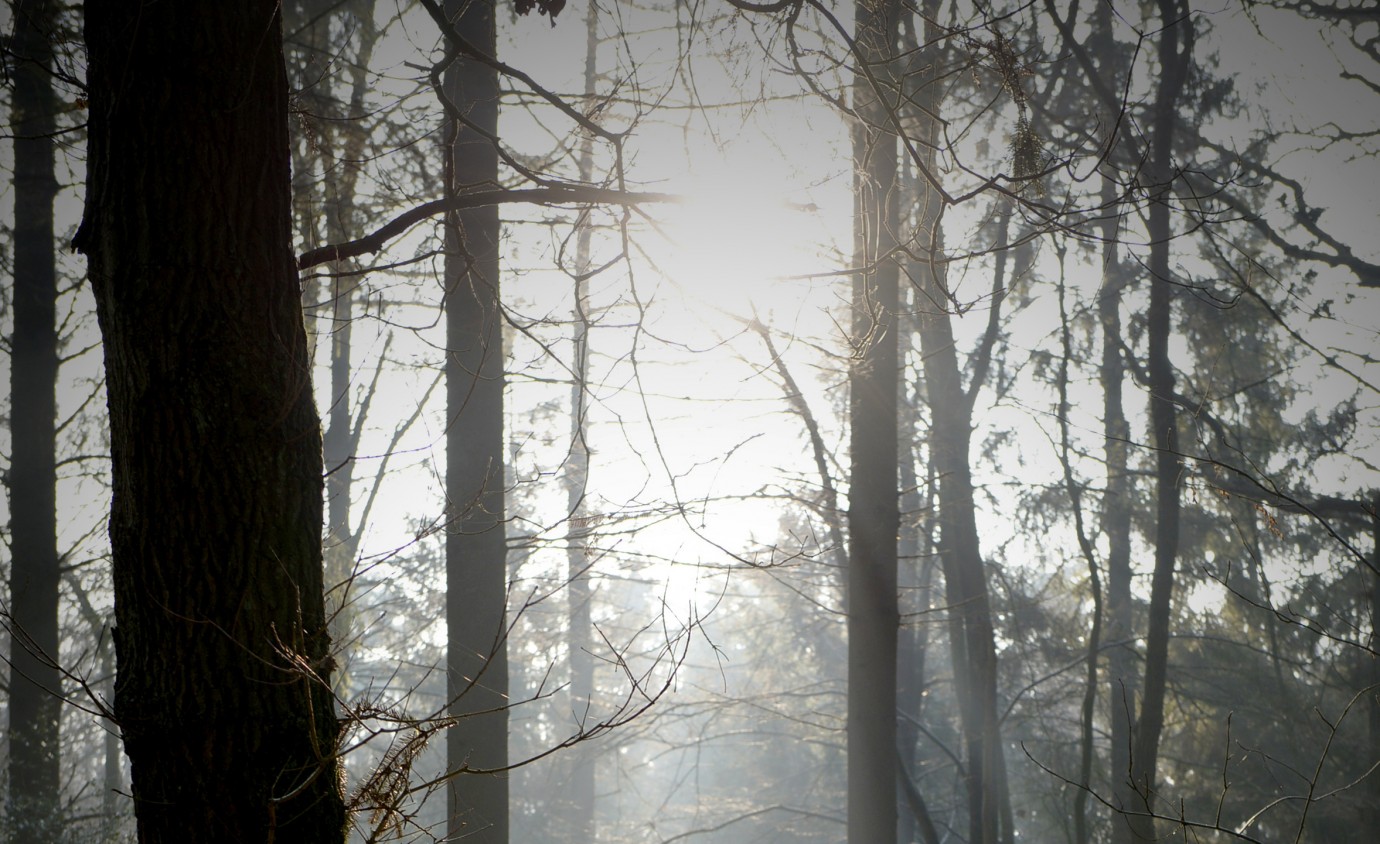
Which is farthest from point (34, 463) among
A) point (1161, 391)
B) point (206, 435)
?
point (1161, 391)

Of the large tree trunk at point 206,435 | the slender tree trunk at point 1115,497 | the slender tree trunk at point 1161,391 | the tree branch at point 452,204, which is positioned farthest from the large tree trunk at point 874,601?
the slender tree trunk at point 1115,497

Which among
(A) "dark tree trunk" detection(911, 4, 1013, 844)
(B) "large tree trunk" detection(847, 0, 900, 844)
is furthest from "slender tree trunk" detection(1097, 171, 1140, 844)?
(B) "large tree trunk" detection(847, 0, 900, 844)

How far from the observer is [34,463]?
824cm

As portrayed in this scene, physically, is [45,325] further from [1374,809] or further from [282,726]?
[1374,809]

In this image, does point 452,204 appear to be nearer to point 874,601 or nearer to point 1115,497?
point 874,601

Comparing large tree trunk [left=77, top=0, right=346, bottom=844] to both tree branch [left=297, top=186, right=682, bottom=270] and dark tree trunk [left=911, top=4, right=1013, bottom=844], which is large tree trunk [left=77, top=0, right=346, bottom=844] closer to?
tree branch [left=297, top=186, right=682, bottom=270]

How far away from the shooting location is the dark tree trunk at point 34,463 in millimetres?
7938

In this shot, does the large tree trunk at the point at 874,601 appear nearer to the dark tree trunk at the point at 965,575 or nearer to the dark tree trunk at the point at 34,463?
the dark tree trunk at the point at 965,575

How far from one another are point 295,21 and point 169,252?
23.6ft

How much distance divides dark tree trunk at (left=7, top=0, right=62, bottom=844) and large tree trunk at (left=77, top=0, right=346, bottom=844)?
273 inches

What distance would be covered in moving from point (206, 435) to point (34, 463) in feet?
25.2

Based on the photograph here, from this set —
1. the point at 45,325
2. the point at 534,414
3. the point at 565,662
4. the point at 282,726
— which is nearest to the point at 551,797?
the point at 565,662

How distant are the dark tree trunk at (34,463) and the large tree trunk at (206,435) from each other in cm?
692

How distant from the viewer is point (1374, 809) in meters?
12.4
